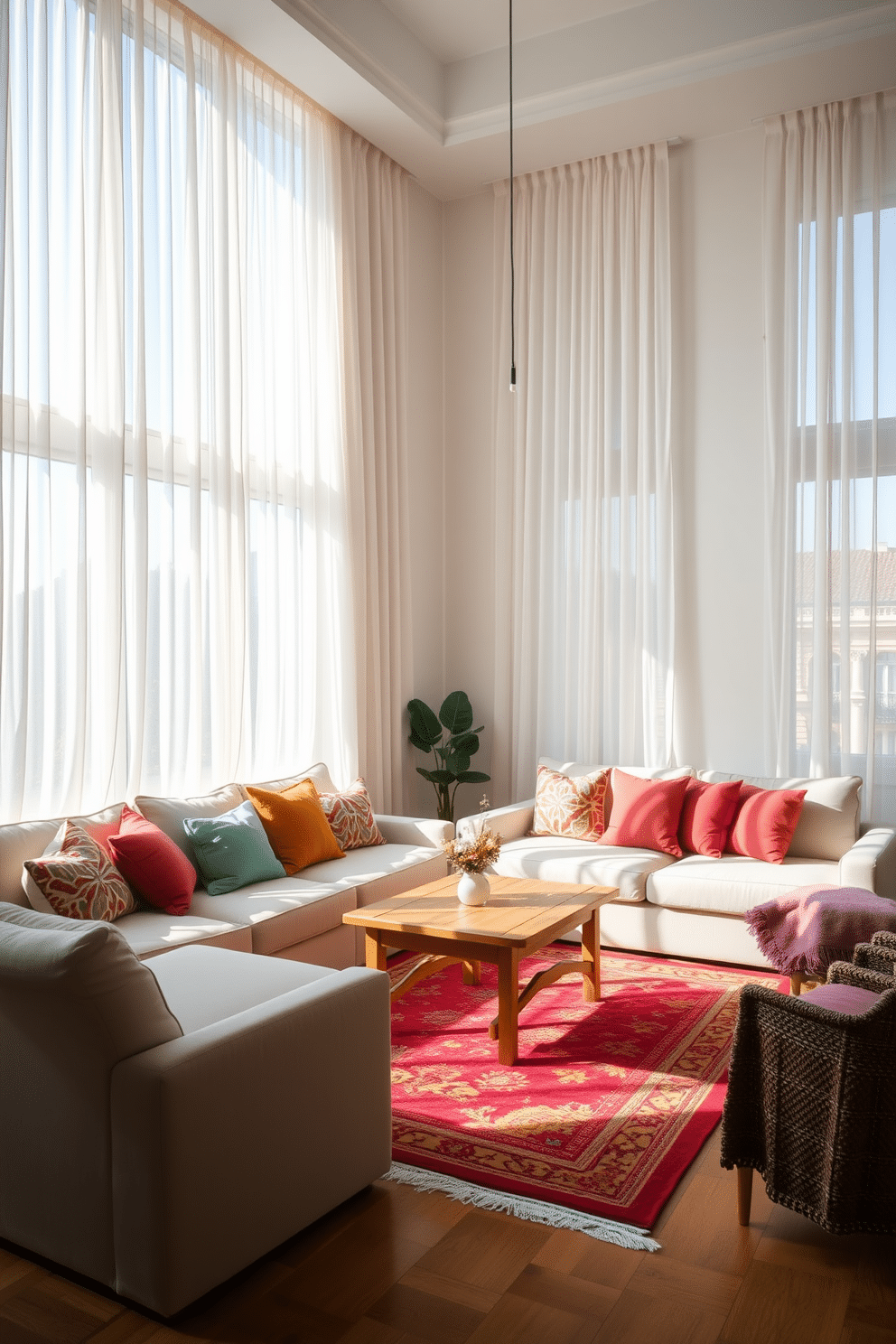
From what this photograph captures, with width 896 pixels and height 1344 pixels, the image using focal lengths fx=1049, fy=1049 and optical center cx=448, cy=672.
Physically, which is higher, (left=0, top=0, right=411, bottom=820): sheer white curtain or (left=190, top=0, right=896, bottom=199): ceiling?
(left=190, top=0, right=896, bottom=199): ceiling

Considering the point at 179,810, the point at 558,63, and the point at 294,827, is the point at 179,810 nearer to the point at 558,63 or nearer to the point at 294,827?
the point at 294,827

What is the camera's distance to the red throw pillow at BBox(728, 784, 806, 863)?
4.84 meters

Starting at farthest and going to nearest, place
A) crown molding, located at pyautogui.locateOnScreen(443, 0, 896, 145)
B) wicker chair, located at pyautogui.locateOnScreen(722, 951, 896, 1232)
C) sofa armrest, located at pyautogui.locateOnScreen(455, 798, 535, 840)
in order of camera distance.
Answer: sofa armrest, located at pyautogui.locateOnScreen(455, 798, 535, 840), crown molding, located at pyautogui.locateOnScreen(443, 0, 896, 145), wicker chair, located at pyautogui.locateOnScreen(722, 951, 896, 1232)

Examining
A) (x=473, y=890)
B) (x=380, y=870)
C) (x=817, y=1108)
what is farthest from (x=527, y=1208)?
(x=380, y=870)

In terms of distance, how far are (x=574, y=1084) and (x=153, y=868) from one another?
5.55 ft

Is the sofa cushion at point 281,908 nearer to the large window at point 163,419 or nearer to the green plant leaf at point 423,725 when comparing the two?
the large window at point 163,419

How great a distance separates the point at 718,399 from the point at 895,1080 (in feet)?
14.1

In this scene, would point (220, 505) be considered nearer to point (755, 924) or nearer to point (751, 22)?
point (755, 924)

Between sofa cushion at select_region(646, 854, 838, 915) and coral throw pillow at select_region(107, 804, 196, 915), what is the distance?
2.11 metres


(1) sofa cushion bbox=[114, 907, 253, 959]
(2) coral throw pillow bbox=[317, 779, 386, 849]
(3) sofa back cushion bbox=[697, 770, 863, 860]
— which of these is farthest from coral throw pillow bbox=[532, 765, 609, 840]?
(1) sofa cushion bbox=[114, 907, 253, 959]

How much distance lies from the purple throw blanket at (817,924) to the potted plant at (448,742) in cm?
248

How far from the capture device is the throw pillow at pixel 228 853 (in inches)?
167

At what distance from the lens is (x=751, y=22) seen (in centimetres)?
500

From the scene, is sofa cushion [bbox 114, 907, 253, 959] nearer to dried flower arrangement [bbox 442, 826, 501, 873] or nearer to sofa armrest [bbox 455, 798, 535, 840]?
dried flower arrangement [bbox 442, 826, 501, 873]
